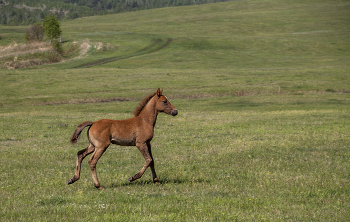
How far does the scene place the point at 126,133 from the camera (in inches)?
394

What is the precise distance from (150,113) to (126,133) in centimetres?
98

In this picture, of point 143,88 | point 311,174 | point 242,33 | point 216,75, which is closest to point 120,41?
point 242,33

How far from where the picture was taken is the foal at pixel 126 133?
31.6ft

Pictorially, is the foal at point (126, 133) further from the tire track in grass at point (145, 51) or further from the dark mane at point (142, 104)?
the tire track in grass at point (145, 51)

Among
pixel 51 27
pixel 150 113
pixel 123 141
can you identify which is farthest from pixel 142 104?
pixel 51 27

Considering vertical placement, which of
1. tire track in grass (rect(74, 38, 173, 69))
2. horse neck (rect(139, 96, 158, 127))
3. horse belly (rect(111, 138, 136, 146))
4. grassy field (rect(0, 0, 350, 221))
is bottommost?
tire track in grass (rect(74, 38, 173, 69))

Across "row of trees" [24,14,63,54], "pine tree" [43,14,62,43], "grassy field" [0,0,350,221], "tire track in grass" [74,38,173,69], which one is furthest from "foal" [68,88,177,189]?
"pine tree" [43,14,62,43]

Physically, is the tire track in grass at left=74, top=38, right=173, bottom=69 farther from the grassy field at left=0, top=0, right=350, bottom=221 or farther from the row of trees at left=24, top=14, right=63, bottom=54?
the grassy field at left=0, top=0, right=350, bottom=221

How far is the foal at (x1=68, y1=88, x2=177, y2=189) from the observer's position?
964 cm

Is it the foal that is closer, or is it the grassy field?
the grassy field

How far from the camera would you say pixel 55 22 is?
11419cm

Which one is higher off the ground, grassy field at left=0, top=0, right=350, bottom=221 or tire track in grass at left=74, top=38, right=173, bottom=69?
grassy field at left=0, top=0, right=350, bottom=221

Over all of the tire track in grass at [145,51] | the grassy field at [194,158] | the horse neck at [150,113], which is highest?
the horse neck at [150,113]

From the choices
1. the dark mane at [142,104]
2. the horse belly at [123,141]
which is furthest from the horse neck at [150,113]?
the horse belly at [123,141]
